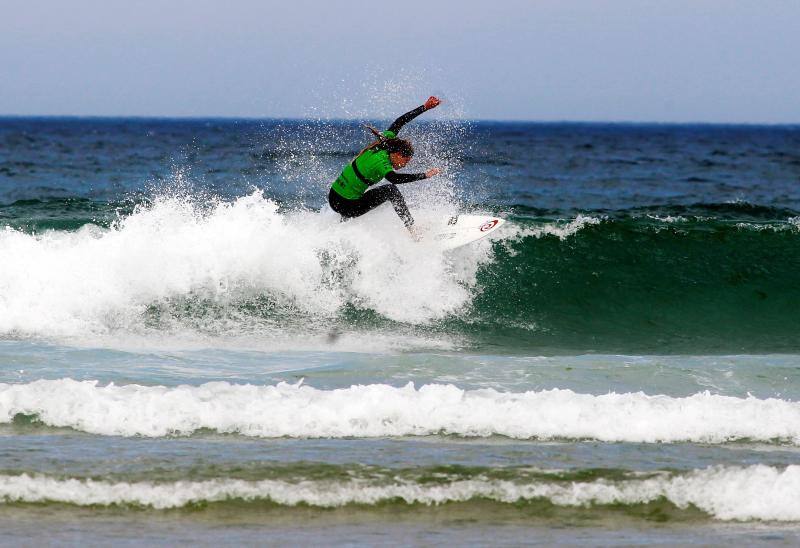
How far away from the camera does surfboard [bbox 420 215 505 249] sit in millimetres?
12383

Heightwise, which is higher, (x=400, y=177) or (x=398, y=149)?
(x=398, y=149)

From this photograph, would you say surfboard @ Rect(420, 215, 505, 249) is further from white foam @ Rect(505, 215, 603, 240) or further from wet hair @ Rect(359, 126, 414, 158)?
white foam @ Rect(505, 215, 603, 240)

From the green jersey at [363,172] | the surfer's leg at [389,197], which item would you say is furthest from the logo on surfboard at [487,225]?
the green jersey at [363,172]

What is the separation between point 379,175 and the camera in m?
11.1

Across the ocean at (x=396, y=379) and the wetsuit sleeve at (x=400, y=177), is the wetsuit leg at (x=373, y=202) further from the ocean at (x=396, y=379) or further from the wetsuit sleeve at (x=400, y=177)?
the ocean at (x=396, y=379)

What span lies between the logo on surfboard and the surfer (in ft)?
3.26

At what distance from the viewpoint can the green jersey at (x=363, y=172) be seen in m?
10.9

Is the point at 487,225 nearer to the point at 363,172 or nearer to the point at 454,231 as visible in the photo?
the point at 454,231

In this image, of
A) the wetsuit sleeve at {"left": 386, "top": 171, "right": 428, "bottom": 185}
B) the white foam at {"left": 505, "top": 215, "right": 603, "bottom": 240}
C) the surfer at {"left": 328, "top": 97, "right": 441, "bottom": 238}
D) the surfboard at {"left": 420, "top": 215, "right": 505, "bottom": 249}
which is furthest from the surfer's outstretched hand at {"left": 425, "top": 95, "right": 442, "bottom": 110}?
the white foam at {"left": 505, "top": 215, "right": 603, "bottom": 240}

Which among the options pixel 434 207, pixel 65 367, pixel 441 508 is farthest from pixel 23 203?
pixel 441 508

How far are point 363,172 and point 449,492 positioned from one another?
18.7ft

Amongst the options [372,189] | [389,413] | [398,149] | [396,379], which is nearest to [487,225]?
[372,189]

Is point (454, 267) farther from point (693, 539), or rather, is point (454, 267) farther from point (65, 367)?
point (693, 539)

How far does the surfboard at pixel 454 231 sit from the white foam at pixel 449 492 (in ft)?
21.1
